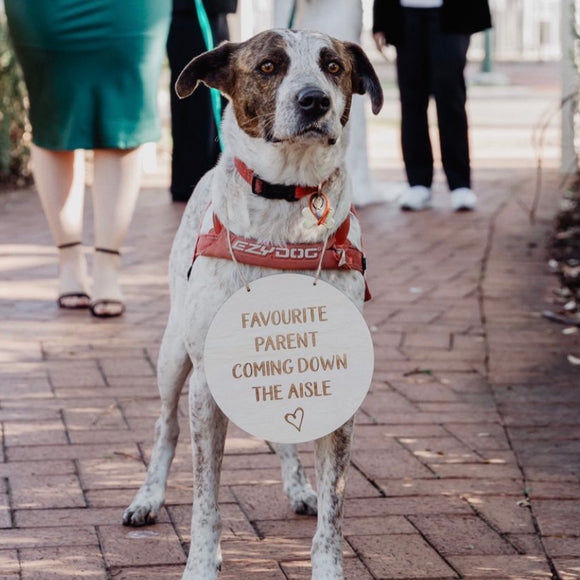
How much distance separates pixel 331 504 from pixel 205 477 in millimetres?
336

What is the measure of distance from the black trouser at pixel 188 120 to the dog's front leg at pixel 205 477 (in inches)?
187

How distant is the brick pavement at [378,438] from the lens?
348 centimetres

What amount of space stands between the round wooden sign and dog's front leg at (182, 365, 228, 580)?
20cm

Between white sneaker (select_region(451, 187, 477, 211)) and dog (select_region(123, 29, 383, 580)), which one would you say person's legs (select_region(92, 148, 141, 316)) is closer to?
dog (select_region(123, 29, 383, 580))

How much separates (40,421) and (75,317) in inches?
59.6

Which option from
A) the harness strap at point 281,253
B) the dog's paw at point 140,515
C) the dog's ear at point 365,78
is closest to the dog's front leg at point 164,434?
the dog's paw at point 140,515

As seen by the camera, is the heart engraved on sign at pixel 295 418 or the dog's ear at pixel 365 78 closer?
the heart engraved on sign at pixel 295 418

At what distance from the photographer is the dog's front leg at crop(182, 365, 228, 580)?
324 cm

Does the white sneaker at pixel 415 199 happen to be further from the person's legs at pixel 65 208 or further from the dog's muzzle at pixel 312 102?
the dog's muzzle at pixel 312 102

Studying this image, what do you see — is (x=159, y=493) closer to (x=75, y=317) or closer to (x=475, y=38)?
(x=75, y=317)

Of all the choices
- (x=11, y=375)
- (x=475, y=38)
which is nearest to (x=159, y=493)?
(x=11, y=375)

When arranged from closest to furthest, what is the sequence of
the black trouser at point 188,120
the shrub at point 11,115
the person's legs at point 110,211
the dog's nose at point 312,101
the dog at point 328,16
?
the dog's nose at point 312,101 < the person's legs at point 110,211 < the dog at point 328,16 < the black trouser at point 188,120 < the shrub at point 11,115

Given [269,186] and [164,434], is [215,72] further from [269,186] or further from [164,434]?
[164,434]

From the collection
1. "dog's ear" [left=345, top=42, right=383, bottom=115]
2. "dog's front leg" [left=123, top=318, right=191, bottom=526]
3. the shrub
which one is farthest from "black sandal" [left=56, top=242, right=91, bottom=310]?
the shrub
